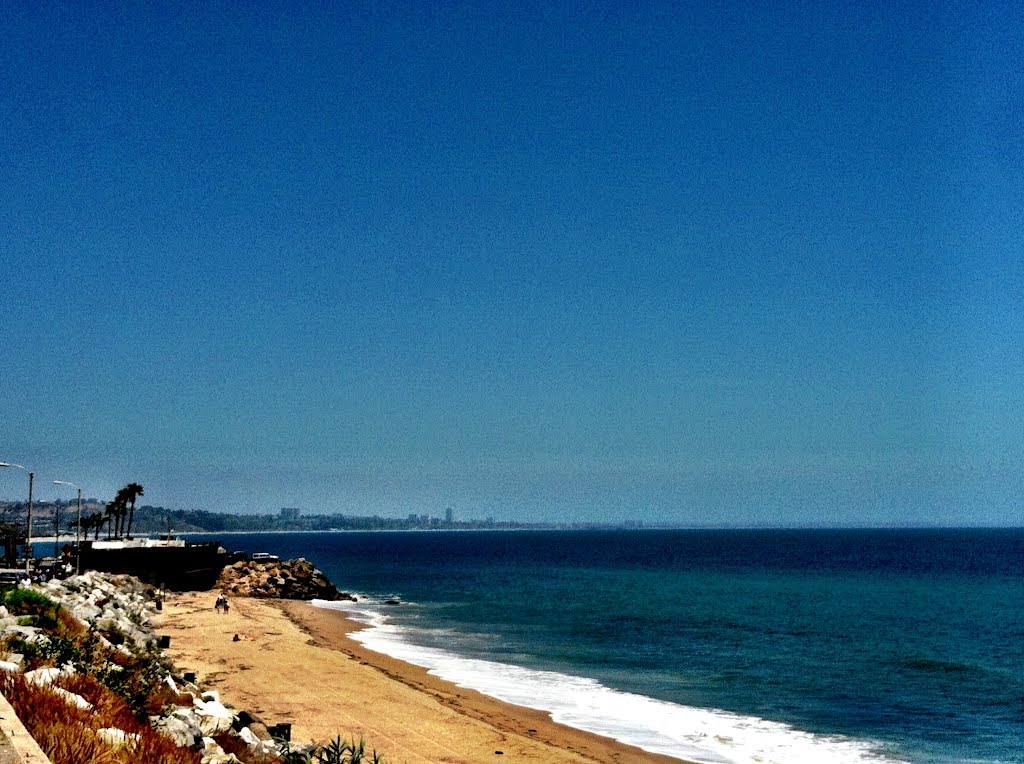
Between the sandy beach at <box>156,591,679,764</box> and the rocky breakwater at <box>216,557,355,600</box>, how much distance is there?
25.8 meters

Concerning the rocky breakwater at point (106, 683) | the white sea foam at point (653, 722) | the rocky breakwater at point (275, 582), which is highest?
the rocky breakwater at point (106, 683)

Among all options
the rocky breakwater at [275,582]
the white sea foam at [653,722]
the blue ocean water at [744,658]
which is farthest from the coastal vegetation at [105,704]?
the rocky breakwater at [275,582]

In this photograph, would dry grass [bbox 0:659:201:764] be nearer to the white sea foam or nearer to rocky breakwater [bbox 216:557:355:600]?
the white sea foam

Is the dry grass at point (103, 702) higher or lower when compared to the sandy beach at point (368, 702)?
higher

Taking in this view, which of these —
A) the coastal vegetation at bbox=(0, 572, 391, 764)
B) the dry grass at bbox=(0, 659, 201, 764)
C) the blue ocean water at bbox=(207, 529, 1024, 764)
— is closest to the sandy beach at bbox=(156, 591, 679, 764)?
the blue ocean water at bbox=(207, 529, 1024, 764)

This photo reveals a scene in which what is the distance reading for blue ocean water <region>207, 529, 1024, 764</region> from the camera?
2625 cm

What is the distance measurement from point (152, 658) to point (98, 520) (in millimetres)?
78976

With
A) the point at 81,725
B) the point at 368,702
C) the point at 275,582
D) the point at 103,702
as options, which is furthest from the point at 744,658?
the point at 275,582

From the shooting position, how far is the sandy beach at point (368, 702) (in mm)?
23172

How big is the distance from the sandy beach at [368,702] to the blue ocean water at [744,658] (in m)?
1.63

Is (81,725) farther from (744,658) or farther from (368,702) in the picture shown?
(744,658)

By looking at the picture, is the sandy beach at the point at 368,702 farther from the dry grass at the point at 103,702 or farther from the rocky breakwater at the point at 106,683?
the dry grass at the point at 103,702

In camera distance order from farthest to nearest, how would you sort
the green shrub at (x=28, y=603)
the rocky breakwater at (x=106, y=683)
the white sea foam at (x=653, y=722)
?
the white sea foam at (x=653, y=722), the green shrub at (x=28, y=603), the rocky breakwater at (x=106, y=683)

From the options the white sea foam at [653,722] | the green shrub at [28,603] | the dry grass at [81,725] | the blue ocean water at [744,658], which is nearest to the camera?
the dry grass at [81,725]
